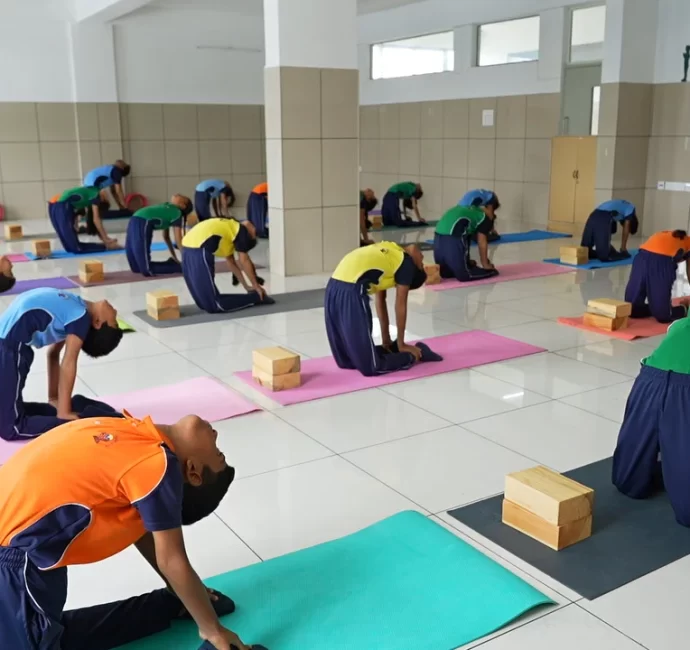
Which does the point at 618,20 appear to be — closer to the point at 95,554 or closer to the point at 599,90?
the point at 599,90

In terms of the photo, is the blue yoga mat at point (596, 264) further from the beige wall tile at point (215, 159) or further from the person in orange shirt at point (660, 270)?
the beige wall tile at point (215, 159)

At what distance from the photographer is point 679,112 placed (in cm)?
1164

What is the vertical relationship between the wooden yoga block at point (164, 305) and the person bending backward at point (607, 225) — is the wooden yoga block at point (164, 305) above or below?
below

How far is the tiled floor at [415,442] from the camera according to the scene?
2.94m

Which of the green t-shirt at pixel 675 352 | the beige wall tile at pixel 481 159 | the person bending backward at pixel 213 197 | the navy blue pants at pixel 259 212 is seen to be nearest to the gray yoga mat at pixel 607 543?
the green t-shirt at pixel 675 352

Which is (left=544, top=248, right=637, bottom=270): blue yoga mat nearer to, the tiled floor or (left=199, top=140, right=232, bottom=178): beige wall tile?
the tiled floor

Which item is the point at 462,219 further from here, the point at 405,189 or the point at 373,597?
the point at 373,597

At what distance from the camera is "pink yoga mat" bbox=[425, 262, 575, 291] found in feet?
28.9

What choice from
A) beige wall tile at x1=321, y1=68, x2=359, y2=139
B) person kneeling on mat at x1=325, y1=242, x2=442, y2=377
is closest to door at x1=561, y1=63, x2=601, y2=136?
beige wall tile at x1=321, y1=68, x2=359, y2=139

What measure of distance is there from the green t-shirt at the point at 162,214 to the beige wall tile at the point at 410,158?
766cm

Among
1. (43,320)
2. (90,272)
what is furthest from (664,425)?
(90,272)

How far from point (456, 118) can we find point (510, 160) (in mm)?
1508

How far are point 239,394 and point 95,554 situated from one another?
298cm

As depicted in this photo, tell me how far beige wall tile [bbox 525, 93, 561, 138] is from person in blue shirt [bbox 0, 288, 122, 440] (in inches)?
405
